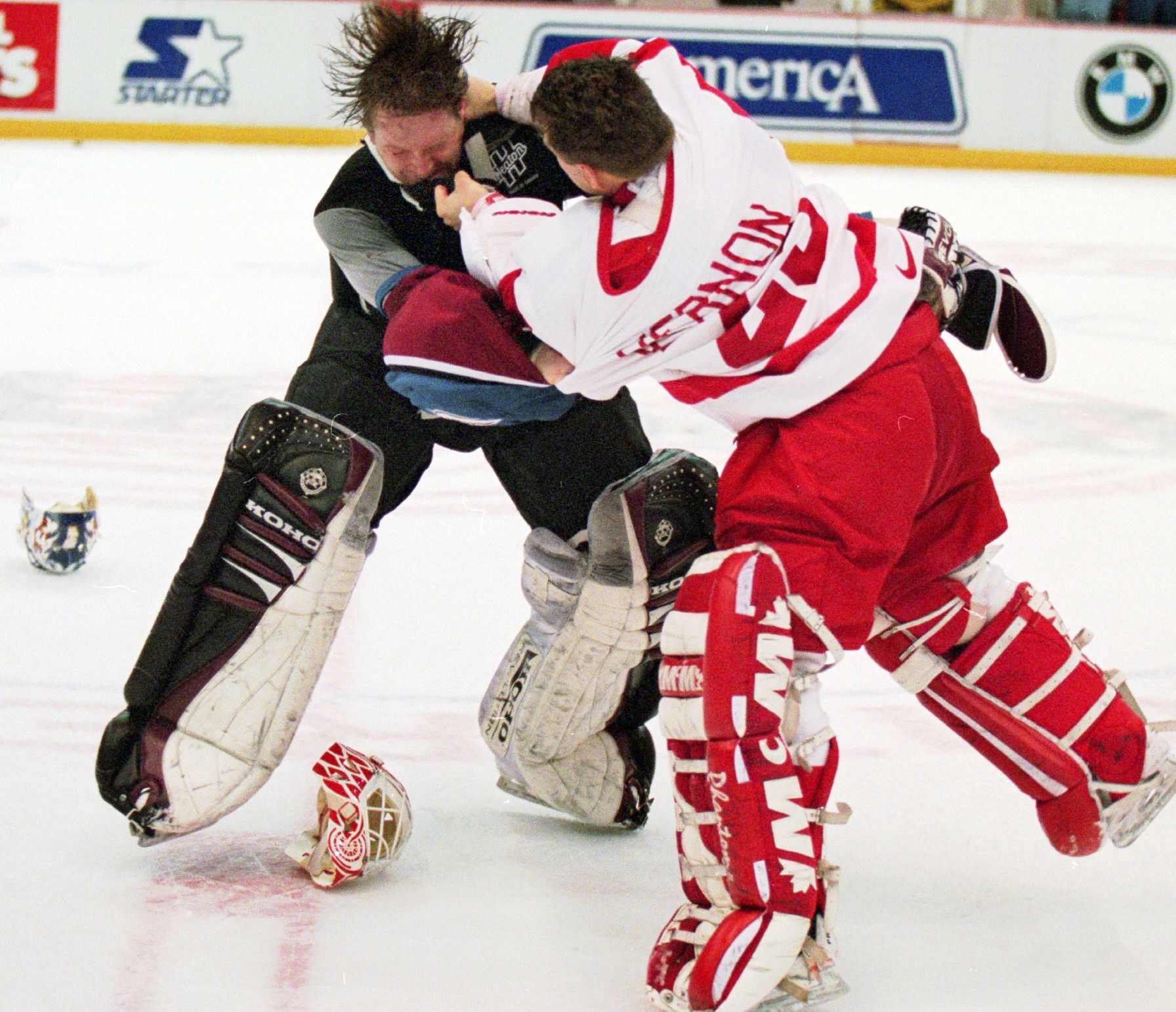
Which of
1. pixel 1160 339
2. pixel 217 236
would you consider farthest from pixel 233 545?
pixel 217 236

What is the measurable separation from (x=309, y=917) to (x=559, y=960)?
293 mm

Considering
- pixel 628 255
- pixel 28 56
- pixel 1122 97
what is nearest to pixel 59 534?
pixel 628 255

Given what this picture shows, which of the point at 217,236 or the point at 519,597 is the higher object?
the point at 519,597

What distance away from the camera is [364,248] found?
1.98m

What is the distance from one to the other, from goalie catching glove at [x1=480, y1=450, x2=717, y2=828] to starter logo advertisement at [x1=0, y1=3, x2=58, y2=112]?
7.72m

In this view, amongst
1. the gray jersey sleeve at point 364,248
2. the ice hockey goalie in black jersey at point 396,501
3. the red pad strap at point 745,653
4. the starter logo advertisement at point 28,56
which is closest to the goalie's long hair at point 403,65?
the ice hockey goalie in black jersey at point 396,501

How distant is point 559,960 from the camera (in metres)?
1.70

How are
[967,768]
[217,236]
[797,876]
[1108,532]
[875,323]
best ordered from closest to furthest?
1. [797,876]
2. [875,323]
3. [967,768]
4. [1108,532]
5. [217,236]

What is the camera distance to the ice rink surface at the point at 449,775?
5.50 ft

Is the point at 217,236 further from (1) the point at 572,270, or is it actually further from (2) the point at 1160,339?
(1) the point at 572,270

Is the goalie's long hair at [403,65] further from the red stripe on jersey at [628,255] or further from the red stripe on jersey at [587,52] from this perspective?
the red stripe on jersey at [628,255]

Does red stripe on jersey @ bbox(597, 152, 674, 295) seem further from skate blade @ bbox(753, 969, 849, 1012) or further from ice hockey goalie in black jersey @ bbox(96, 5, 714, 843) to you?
skate blade @ bbox(753, 969, 849, 1012)

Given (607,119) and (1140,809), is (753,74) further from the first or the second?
(607,119)

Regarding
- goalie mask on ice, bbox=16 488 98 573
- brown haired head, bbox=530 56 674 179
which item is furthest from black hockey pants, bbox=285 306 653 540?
goalie mask on ice, bbox=16 488 98 573
